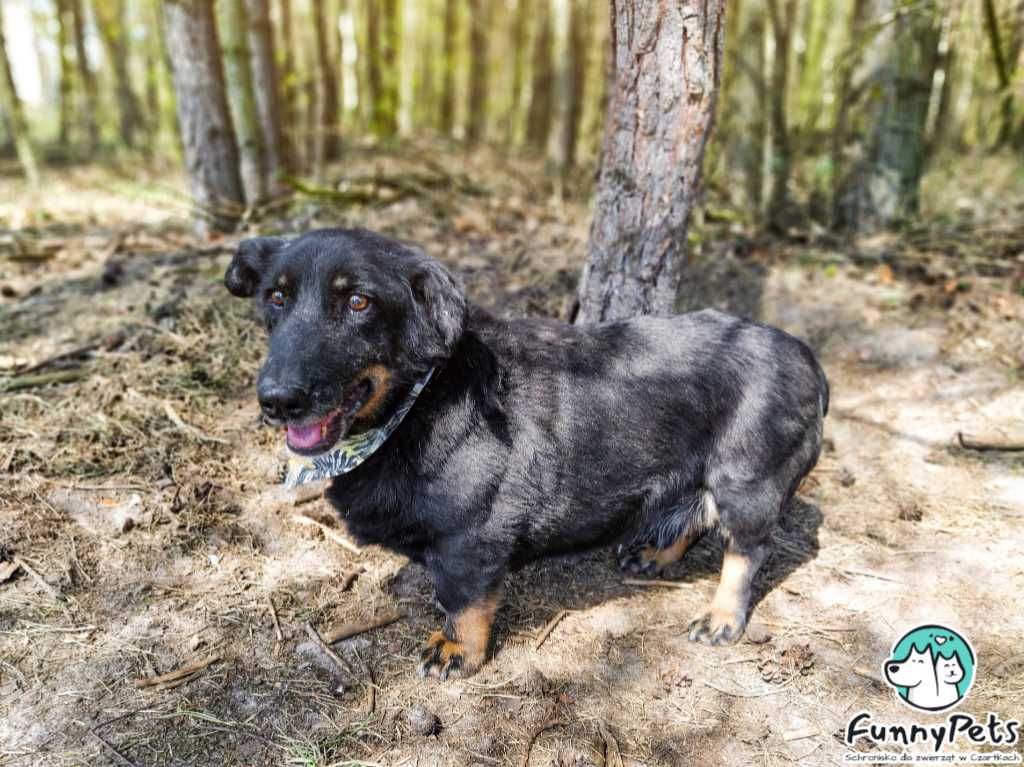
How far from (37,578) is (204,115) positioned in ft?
18.2

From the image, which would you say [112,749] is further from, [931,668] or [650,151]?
[650,151]

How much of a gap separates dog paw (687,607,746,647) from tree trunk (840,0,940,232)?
20.1 feet

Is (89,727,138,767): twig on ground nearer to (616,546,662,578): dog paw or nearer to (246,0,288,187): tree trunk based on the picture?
(616,546,662,578): dog paw

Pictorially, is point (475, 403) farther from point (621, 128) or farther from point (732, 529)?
point (621, 128)

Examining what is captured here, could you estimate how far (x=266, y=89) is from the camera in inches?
353

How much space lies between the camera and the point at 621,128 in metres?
5.05

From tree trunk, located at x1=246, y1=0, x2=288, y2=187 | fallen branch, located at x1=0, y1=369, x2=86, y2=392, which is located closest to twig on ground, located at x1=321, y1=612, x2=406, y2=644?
fallen branch, located at x1=0, y1=369, x2=86, y2=392

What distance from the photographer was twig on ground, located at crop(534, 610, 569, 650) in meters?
4.04

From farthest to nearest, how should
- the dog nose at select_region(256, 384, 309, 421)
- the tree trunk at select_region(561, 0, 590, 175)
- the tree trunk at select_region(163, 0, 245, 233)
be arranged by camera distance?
the tree trunk at select_region(561, 0, 590, 175) → the tree trunk at select_region(163, 0, 245, 233) → the dog nose at select_region(256, 384, 309, 421)

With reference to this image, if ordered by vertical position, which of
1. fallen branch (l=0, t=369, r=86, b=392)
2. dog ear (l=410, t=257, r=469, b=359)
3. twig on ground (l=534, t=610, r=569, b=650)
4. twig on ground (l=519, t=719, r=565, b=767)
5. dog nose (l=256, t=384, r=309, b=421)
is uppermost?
dog ear (l=410, t=257, r=469, b=359)

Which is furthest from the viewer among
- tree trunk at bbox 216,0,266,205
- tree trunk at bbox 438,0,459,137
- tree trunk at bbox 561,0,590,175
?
tree trunk at bbox 438,0,459,137

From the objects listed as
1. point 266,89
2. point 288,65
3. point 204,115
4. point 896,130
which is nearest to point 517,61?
point 288,65

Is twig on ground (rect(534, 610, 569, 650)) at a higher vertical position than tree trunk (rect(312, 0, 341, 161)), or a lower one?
lower

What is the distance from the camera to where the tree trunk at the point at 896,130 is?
7996mm
